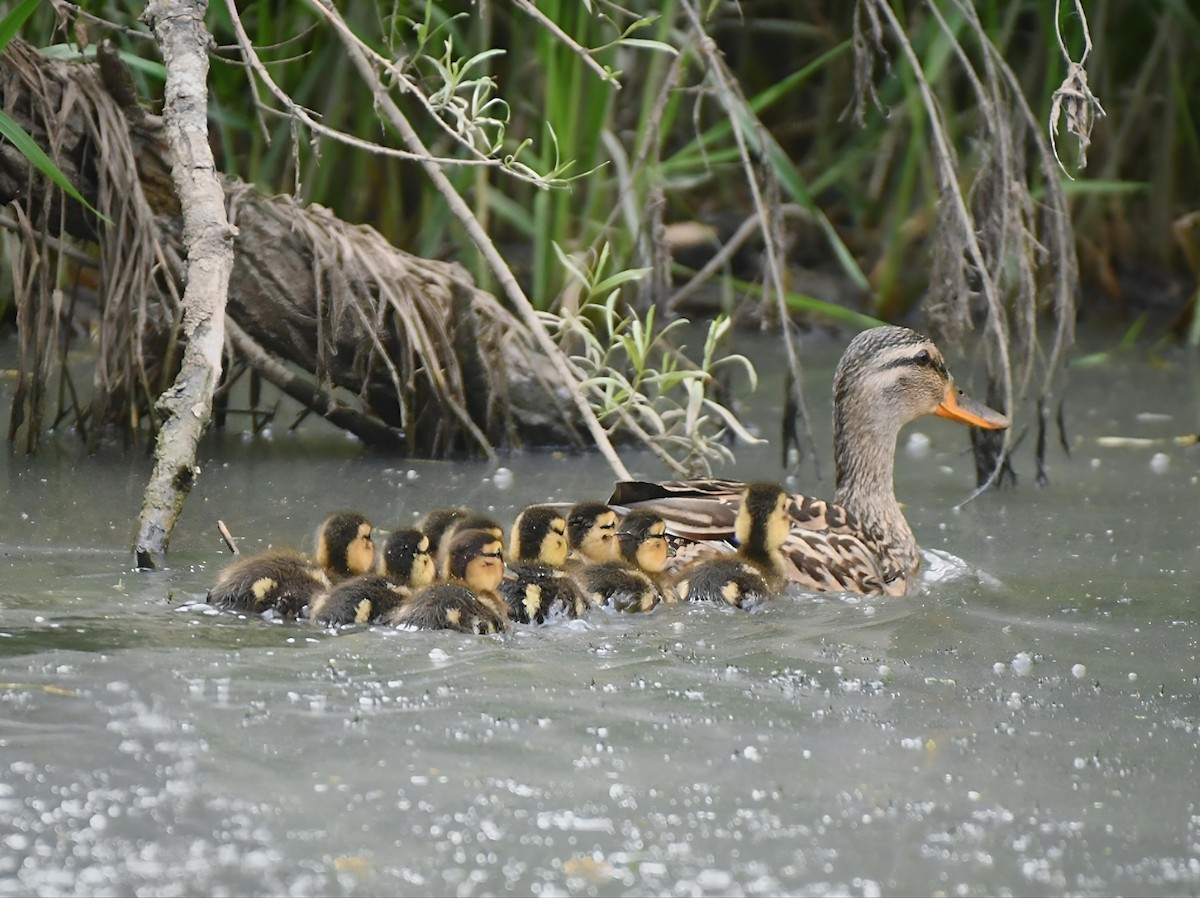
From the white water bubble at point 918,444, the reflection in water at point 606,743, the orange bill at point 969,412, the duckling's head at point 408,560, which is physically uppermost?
the orange bill at point 969,412

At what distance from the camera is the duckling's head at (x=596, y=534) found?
4.29 meters

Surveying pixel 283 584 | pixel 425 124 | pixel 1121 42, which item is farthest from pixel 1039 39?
pixel 283 584

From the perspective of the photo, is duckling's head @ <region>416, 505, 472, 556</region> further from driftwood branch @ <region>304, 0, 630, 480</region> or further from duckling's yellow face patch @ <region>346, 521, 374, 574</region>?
driftwood branch @ <region>304, 0, 630, 480</region>

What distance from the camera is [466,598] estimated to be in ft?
12.0

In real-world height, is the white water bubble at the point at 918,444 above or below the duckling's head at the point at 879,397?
below

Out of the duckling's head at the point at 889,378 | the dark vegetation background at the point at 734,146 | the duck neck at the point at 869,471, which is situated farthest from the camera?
the dark vegetation background at the point at 734,146

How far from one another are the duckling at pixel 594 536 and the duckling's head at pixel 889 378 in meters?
1.14

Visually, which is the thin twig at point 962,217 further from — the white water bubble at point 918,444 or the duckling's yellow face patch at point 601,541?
the duckling's yellow face patch at point 601,541

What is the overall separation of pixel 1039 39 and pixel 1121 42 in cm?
92

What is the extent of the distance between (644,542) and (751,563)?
267mm

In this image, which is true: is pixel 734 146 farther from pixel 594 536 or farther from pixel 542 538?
pixel 542 538

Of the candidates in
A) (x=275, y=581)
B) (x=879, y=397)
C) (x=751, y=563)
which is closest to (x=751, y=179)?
(x=879, y=397)

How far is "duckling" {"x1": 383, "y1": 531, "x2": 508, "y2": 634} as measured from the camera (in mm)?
3633

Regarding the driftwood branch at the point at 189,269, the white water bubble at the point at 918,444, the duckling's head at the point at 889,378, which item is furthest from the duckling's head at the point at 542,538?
the white water bubble at the point at 918,444
